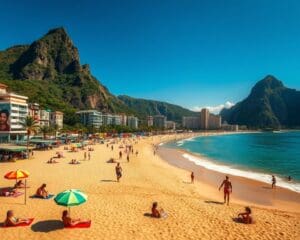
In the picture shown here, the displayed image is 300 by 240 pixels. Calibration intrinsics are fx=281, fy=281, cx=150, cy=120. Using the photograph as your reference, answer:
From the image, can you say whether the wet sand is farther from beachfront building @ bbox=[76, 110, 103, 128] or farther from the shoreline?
beachfront building @ bbox=[76, 110, 103, 128]

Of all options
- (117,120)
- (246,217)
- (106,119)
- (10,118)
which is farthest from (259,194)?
(117,120)

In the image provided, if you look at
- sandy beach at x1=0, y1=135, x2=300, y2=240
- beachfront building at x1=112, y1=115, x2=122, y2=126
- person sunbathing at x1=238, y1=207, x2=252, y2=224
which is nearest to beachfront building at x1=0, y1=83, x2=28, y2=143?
sandy beach at x1=0, y1=135, x2=300, y2=240

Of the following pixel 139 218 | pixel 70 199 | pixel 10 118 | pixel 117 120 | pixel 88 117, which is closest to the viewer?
pixel 70 199

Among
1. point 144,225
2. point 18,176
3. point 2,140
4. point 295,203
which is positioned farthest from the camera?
point 2,140

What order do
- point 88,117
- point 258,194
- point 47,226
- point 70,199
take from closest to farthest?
point 70,199 < point 47,226 < point 258,194 < point 88,117

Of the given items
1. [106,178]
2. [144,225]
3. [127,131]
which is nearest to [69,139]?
[106,178]

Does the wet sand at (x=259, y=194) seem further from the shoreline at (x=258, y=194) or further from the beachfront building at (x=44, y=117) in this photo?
the beachfront building at (x=44, y=117)

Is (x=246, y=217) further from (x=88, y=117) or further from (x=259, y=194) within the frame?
(x=88, y=117)

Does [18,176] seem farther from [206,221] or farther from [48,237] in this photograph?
[206,221]

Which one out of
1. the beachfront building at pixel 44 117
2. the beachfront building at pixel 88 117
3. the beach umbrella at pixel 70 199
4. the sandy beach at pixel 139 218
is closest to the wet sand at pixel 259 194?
the sandy beach at pixel 139 218
